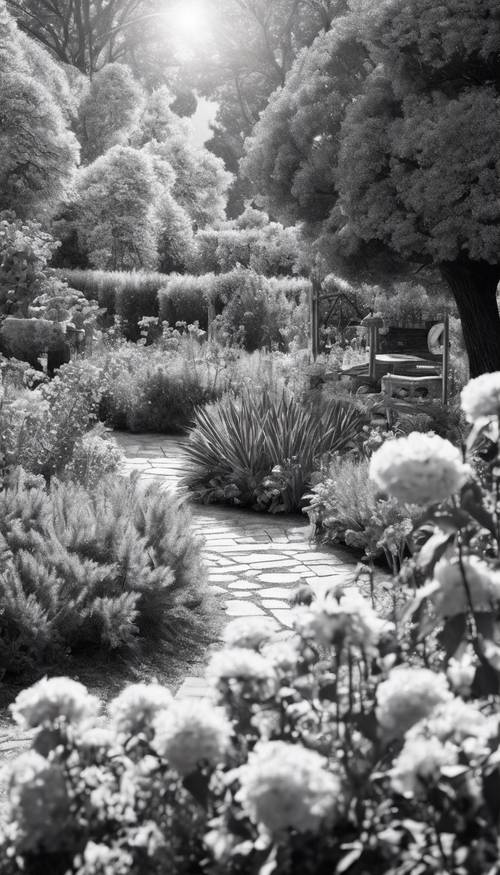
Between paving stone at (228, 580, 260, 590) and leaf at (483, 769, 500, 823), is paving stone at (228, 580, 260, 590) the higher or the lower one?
the lower one

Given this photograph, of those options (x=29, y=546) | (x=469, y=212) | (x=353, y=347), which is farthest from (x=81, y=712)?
(x=353, y=347)

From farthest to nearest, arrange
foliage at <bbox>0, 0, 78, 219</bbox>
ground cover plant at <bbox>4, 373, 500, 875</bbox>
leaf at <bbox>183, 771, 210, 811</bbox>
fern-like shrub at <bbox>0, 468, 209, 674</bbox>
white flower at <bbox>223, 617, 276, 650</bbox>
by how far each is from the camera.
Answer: foliage at <bbox>0, 0, 78, 219</bbox> → fern-like shrub at <bbox>0, 468, 209, 674</bbox> → white flower at <bbox>223, 617, 276, 650</bbox> → leaf at <bbox>183, 771, 210, 811</bbox> → ground cover plant at <bbox>4, 373, 500, 875</bbox>

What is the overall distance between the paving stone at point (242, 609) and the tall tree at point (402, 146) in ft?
12.1

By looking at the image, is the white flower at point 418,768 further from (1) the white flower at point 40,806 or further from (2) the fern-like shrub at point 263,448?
(2) the fern-like shrub at point 263,448

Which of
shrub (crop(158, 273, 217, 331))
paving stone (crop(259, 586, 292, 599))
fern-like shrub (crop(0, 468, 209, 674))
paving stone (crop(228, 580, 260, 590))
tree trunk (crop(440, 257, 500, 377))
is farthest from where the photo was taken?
shrub (crop(158, 273, 217, 331))

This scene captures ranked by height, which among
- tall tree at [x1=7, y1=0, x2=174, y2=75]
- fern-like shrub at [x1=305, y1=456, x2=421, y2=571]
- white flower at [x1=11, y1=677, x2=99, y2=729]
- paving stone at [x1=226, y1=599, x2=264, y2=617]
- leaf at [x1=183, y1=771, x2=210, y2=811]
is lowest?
paving stone at [x1=226, y1=599, x2=264, y2=617]

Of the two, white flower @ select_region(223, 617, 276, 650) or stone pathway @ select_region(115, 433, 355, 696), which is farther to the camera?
stone pathway @ select_region(115, 433, 355, 696)

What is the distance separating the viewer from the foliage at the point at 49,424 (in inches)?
230

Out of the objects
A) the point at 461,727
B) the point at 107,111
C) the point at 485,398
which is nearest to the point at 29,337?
the point at 485,398

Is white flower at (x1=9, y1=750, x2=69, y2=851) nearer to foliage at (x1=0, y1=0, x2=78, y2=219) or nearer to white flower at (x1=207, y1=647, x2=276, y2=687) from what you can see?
white flower at (x1=207, y1=647, x2=276, y2=687)

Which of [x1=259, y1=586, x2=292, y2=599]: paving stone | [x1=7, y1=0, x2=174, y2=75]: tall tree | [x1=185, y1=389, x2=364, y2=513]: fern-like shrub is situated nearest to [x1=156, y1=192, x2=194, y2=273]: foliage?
[x1=7, y1=0, x2=174, y2=75]: tall tree

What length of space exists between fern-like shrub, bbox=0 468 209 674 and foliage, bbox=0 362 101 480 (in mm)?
788

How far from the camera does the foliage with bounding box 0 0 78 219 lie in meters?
22.1

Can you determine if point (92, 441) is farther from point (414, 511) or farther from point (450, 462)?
point (450, 462)
